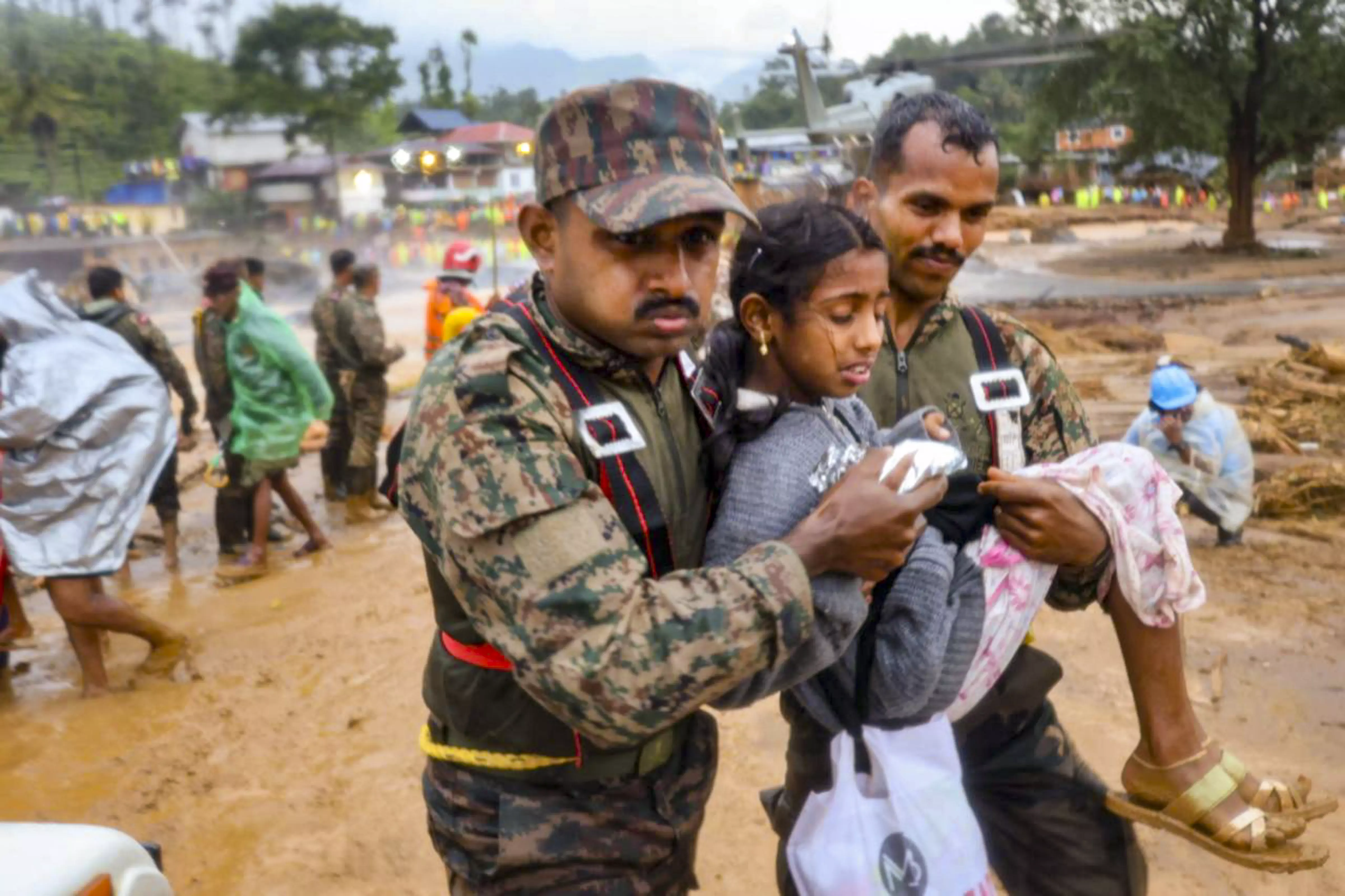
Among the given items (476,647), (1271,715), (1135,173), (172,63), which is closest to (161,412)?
(476,647)

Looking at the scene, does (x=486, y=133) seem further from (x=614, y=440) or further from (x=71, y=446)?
(x=614, y=440)

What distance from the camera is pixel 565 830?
6.08 ft

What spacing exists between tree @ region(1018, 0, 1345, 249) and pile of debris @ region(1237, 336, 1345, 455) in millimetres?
14650

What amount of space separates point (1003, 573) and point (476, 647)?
3.26 feet

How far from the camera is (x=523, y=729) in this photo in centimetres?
182

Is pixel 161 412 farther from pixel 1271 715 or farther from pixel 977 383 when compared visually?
pixel 1271 715

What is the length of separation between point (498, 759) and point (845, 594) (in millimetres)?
674

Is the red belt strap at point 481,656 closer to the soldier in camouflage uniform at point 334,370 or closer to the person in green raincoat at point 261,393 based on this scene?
the person in green raincoat at point 261,393

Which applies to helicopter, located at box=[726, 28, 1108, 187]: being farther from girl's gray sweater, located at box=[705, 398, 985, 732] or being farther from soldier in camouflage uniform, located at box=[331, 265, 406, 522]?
girl's gray sweater, located at box=[705, 398, 985, 732]

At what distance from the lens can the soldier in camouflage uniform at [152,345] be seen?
6688 mm

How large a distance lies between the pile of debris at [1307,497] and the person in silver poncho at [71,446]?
6265 millimetres

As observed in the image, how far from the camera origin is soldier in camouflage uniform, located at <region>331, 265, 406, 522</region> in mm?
8055

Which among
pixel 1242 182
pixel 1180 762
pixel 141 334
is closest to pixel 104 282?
pixel 141 334

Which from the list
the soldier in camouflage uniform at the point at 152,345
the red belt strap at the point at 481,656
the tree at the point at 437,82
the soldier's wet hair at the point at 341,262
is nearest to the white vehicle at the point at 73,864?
the red belt strap at the point at 481,656
